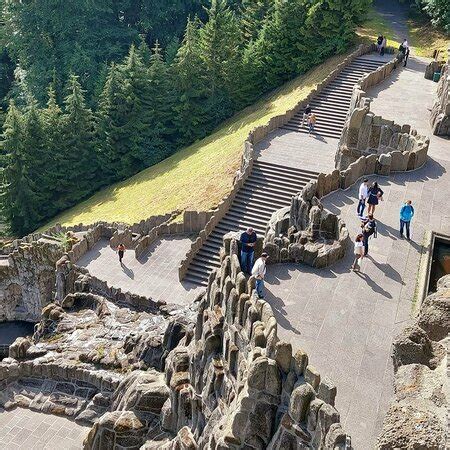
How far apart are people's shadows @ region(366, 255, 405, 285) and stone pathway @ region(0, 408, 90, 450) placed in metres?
11.7

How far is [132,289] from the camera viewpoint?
2797cm

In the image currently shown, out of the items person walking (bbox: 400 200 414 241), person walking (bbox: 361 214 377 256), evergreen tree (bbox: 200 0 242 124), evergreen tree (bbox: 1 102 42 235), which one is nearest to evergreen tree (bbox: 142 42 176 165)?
evergreen tree (bbox: 200 0 242 124)

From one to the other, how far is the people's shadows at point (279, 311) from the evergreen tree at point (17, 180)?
3067cm

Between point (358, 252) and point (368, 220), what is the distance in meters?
1.55

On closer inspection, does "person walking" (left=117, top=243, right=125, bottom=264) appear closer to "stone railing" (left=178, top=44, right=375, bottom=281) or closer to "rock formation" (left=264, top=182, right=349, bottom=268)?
"stone railing" (left=178, top=44, right=375, bottom=281)

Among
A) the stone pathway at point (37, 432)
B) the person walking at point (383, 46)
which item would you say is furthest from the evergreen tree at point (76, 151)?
the stone pathway at point (37, 432)

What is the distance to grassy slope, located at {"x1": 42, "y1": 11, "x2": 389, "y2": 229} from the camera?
35938 mm

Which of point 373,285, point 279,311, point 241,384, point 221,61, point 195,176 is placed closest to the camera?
point 241,384

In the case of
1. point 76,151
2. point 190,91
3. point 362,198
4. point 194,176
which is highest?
point 362,198

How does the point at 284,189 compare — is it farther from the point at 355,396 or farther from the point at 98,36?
the point at 98,36

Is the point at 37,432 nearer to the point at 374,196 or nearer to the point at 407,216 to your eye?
the point at 374,196

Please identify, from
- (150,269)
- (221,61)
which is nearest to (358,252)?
(150,269)

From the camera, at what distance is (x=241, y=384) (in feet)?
46.2

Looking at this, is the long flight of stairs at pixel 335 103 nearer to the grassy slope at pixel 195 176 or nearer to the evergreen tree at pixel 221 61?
the grassy slope at pixel 195 176
